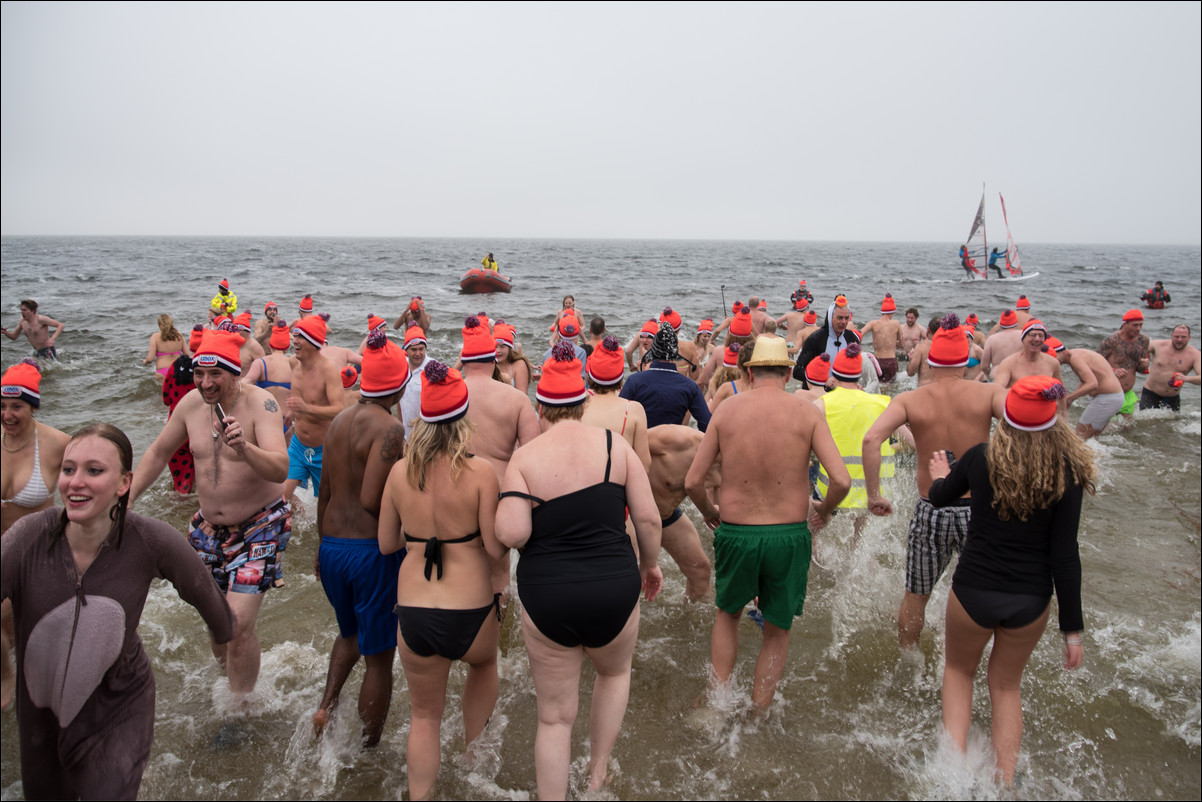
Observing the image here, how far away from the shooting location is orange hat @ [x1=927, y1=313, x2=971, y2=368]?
13.0 feet

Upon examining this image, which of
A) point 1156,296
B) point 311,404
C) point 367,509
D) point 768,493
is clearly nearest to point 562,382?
point 367,509

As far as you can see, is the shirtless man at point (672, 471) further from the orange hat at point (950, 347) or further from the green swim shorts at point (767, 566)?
the orange hat at point (950, 347)

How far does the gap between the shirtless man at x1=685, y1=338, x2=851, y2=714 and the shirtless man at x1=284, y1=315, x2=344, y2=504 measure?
11.0 feet

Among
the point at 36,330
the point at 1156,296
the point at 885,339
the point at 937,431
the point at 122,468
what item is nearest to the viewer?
the point at 122,468

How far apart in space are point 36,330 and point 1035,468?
652 inches

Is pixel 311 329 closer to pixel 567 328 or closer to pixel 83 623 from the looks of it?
pixel 83 623

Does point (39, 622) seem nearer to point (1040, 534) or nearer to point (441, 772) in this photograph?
point (441, 772)

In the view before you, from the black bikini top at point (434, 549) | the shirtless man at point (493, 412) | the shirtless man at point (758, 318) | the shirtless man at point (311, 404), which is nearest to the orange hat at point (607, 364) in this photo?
the shirtless man at point (493, 412)

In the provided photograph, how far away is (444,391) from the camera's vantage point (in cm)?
280

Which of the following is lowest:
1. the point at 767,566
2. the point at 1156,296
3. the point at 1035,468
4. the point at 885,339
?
the point at 767,566

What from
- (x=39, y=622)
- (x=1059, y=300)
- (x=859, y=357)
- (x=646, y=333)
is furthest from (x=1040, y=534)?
(x=1059, y=300)

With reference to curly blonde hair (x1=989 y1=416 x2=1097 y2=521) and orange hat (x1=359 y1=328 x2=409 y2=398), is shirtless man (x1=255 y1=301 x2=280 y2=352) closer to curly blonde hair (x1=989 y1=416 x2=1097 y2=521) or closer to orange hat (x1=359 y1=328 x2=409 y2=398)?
orange hat (x1=359 y1=328 x2=409 y2=398)

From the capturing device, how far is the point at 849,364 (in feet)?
16.8

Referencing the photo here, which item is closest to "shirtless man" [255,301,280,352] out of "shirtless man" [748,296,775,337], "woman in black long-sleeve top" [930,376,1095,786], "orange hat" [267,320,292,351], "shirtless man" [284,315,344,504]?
"orange hat" [267,320,292,351]
